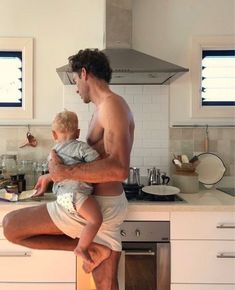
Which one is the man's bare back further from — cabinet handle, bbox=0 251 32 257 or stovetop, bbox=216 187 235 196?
stovetop, bbox=216 187 235 196

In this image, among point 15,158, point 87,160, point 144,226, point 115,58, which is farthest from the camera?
point 15,158

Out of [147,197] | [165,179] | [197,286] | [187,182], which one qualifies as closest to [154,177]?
[165,179]

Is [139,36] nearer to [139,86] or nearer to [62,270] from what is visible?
[139,86]

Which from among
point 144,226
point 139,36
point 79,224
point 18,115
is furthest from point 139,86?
point 79,224

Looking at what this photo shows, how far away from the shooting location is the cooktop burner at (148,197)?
6.30 feet

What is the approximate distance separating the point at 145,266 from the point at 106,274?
1.32 feet

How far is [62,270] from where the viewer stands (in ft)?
5.97

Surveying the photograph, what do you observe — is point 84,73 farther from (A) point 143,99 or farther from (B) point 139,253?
(A) point 143,99

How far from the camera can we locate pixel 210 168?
249cm

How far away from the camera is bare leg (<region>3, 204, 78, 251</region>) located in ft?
4.58

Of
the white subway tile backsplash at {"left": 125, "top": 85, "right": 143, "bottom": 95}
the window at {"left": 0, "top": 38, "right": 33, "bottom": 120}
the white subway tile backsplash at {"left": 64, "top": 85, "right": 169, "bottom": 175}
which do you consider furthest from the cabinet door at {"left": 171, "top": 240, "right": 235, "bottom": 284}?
the window at {"left": 0, "top": 38, "right": 33, "bottom": 120}

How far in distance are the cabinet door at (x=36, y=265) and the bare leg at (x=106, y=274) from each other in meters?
0.39

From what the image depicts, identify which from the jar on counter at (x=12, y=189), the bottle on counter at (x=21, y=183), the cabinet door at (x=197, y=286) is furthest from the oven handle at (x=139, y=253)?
the bottle on counter at (x=21, y=183)

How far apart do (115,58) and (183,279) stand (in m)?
1.38
